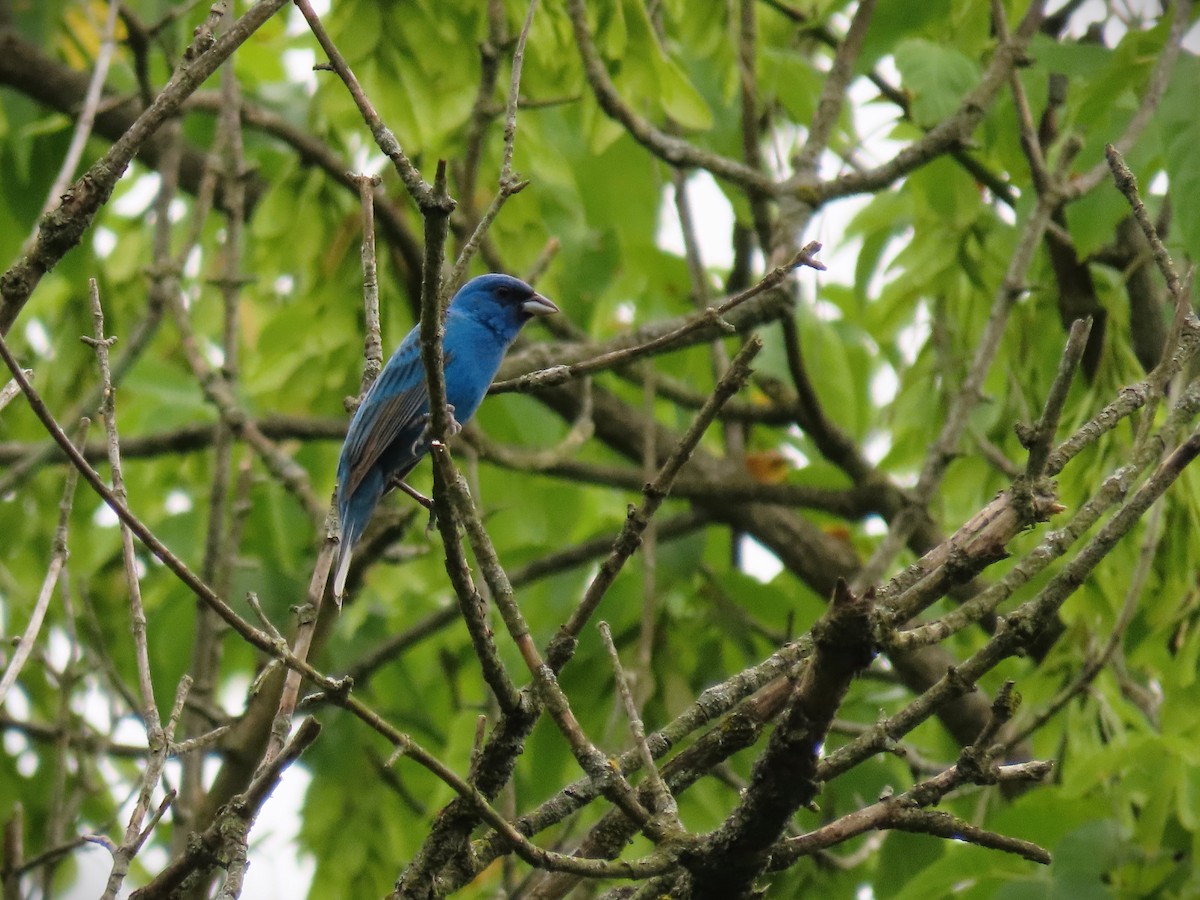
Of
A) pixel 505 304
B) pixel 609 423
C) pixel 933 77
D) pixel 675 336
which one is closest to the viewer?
pixel 675 336

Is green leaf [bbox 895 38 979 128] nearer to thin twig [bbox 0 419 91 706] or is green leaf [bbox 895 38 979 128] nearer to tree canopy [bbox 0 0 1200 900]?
tree canopy [bbox 0 0 1200 900]

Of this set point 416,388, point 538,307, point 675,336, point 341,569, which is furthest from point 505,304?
point 675,336

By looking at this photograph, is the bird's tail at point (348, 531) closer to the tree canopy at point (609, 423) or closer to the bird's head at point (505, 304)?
the tree canopy at point (609, 423)

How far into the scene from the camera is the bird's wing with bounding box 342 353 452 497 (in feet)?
16.0

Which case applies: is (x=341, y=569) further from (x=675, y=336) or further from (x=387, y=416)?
(x=675, y=336)

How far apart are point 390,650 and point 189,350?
1.41 metres

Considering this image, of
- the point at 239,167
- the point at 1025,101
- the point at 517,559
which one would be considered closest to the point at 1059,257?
the point at 1025,101

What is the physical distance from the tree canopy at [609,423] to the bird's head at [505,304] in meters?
0.17

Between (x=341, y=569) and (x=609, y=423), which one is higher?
(x=609, y=423)

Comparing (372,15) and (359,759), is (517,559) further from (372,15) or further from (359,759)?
(372,15)

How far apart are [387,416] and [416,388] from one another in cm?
20

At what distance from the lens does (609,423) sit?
21.1ft

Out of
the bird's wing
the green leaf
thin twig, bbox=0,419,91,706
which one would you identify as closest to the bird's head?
the bird's wing

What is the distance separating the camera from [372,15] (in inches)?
175
